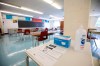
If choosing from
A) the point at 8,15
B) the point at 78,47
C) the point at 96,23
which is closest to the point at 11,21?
the point at 8,15

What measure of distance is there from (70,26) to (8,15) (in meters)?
10.2

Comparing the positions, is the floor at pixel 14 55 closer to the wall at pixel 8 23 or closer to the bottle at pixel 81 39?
the bottle at pixel 81 39

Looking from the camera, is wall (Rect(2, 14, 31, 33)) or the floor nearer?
the floor

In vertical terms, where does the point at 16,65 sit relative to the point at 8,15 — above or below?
below

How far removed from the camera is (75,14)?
5.90ft

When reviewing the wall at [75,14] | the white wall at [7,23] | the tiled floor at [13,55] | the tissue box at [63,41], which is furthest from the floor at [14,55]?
the white wall at [7,23]

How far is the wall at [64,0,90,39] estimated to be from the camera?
66.8 inches

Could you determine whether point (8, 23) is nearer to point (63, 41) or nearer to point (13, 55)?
point (13, 55)

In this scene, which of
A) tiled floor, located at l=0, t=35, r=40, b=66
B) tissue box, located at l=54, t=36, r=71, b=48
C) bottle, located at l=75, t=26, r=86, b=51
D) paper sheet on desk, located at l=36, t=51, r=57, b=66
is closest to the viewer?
paper sheet on desk, located at l=36, t=51, r=57, b=66

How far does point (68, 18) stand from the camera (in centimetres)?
191

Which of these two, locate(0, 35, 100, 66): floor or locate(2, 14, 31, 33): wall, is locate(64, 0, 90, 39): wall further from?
locate(2, 14, 31, 33): wall

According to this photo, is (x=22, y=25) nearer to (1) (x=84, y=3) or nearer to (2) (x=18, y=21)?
(2) (x=18, y=21)

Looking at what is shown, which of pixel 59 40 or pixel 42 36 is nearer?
pixel 59 40

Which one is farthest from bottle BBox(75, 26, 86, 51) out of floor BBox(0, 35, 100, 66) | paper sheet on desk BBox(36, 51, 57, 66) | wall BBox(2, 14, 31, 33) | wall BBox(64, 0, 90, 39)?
wall BBox(2, 14, 31, 33)
